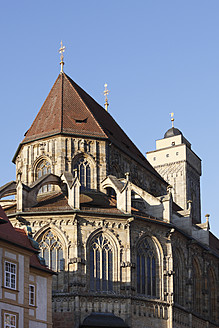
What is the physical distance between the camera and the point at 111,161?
4719 cm

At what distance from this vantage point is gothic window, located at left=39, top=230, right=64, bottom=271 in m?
39.3

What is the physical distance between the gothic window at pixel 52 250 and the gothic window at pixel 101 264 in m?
1.82

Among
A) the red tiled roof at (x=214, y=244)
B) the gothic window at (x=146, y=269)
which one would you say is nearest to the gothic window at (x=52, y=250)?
the gothic window at (x=146, y=269)

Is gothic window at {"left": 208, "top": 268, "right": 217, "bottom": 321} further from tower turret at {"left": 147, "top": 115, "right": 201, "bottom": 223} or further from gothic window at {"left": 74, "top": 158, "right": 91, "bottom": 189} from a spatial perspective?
tower turret at {"left": 147, "top": 115, "right": 201, "bottom": 223}

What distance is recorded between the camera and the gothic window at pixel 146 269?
133ft

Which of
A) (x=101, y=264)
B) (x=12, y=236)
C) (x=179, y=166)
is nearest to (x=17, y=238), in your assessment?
(x=12, y=236)

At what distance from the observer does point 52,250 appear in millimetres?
39625

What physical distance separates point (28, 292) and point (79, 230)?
11.6 meters

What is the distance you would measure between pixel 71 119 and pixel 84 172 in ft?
13.6

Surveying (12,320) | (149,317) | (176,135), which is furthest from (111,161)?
(176,135)

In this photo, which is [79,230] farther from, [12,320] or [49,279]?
[12,320]

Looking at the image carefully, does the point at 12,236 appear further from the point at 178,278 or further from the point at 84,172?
the point at 84,172

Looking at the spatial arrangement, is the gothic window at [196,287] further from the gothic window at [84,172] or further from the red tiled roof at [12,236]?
the red tiled roof at [12,236]

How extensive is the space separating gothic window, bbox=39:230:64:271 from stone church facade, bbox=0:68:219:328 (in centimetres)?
6
